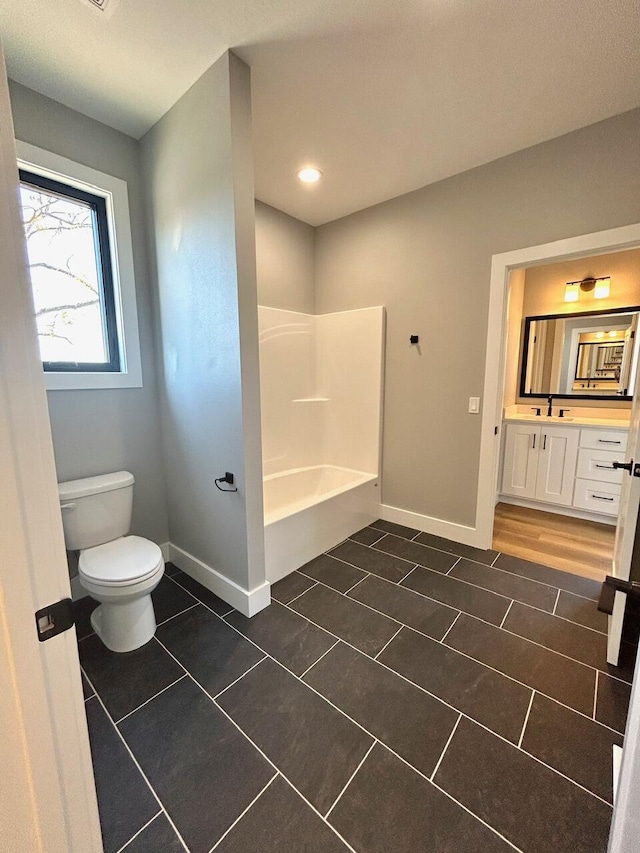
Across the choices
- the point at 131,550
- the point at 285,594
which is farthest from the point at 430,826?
the point at 131,550

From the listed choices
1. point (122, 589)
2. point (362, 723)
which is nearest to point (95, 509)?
point (122, 589)

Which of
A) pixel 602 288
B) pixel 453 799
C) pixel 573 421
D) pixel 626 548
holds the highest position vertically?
pixel 602 288

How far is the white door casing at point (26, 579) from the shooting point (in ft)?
1.76

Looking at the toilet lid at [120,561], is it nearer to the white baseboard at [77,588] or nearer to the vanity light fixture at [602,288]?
the white baseboard at [77,588]

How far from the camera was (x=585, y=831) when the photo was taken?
1.02 meters

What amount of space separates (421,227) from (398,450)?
68.9 inches

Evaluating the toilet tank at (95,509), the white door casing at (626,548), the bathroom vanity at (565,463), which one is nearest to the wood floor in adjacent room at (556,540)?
the bathroom vanity at (565,463)

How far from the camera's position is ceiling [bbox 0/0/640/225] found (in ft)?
4.50

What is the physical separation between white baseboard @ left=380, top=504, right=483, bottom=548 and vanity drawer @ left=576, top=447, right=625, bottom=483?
128 cm

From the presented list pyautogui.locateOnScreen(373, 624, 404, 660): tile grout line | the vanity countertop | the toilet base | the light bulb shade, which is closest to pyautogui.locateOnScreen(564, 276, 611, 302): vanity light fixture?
the light bulb shade

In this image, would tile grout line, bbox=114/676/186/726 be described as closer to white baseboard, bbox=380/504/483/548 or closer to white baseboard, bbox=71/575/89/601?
white baseboard, bbox=71/575/89/601

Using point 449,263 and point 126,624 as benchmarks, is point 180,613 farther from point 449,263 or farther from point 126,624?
point 449,263

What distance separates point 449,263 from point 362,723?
8.98 feet

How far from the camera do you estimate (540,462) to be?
130 inches
